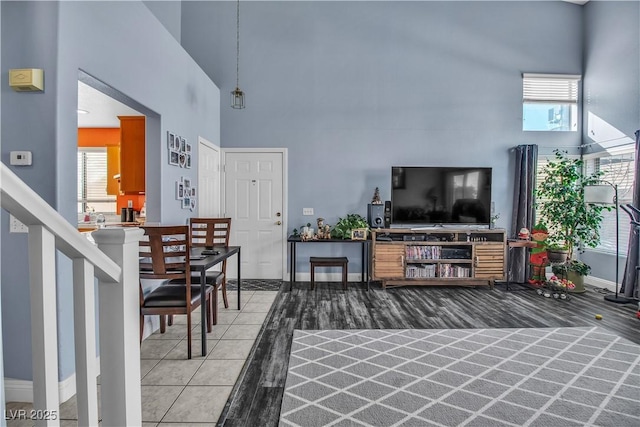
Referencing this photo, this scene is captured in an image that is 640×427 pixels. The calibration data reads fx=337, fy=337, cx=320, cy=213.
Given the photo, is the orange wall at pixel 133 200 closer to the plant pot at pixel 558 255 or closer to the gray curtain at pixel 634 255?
the plant pot at pixel 558 255

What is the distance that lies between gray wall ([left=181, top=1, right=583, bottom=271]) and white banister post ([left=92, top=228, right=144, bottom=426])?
4.06 m

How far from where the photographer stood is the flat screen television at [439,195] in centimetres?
491

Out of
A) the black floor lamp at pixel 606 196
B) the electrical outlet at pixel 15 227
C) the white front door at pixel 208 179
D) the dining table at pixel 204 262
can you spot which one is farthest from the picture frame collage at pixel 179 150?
the black floor lamp at pixel 606 196

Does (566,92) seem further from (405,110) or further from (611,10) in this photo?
(405,110)

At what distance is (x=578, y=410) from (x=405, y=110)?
4.22 meters

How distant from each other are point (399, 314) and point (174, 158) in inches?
114

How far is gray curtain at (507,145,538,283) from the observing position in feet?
16.4

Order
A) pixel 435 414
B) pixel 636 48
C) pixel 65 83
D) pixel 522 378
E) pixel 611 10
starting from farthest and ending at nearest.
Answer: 1. pixel 611 10
2. pixel 636 48
3. pixel 522 378
4. pixel 65 83
5. pixel 435 414

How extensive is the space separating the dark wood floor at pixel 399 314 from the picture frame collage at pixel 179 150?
6.23ft

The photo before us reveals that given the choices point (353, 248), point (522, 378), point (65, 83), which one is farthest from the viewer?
point (353, 248)

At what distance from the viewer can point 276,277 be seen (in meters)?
5.17

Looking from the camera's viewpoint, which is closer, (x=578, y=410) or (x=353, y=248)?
(x=578, y=410)

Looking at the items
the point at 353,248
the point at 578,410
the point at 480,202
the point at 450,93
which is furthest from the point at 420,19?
the point at 578,410

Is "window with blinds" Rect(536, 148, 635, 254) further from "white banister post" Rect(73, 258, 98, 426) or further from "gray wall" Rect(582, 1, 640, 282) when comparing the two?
"white banister post" Rect(73, 258, 98, 426)
